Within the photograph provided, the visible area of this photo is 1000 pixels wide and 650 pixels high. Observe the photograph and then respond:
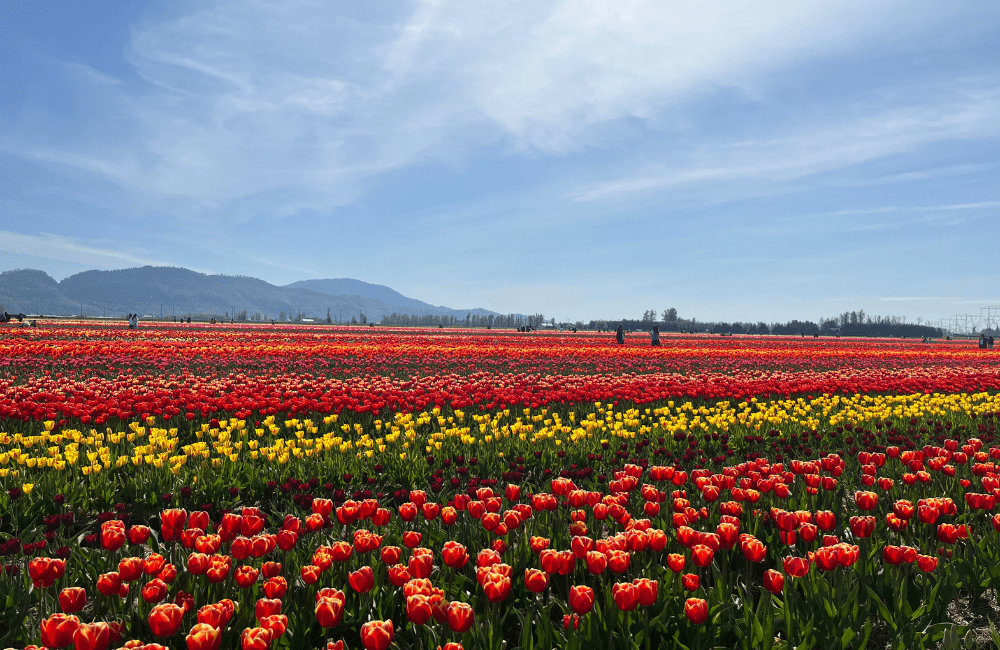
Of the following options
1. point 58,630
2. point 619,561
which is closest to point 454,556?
point 619,561

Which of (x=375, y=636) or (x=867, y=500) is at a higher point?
(x=867, y=500)

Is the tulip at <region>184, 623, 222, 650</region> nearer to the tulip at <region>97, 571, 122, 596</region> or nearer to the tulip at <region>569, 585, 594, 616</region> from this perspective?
the tulip at <region>97, 571, 122, 596</region>

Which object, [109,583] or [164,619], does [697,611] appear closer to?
[164,619]

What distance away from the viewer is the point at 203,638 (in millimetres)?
2305

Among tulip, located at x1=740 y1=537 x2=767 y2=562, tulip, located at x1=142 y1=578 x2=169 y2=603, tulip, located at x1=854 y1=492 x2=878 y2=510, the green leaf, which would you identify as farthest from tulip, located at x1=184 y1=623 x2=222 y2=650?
tulip, located at x1=854 y1=492 x2=878 y2=510

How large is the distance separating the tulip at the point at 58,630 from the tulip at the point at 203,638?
0.52 m

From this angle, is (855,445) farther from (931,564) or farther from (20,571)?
(20,571)

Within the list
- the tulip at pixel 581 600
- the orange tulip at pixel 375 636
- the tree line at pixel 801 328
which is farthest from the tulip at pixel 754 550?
the tree line at pixel 801 328

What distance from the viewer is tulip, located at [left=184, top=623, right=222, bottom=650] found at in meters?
2.29

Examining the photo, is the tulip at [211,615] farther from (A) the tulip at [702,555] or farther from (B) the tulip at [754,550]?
(B) the tulip at [754,550]

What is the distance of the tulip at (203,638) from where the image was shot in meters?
2.29

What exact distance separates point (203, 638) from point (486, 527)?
189cm

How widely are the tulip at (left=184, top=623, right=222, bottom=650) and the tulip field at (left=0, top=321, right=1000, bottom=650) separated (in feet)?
0.04

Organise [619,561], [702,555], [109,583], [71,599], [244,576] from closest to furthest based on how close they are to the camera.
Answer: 1. [71,599]
2. [109,583]
3. [244,576]
4. [619,561]
5. [702,555]
